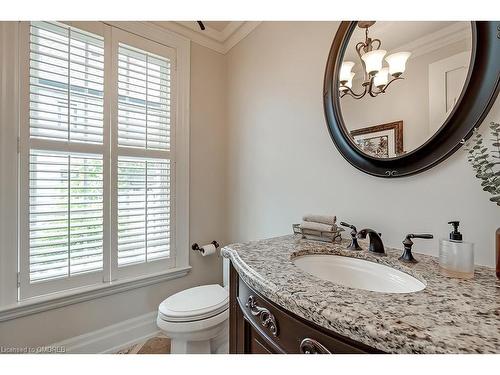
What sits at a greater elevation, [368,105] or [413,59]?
[413,59]

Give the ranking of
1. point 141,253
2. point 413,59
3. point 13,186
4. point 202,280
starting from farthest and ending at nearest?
point 202,280, point 141,253, point 13,186, point 413,59

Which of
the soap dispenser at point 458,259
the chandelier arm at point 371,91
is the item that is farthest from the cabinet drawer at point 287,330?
the chandelier arm at point 371,91

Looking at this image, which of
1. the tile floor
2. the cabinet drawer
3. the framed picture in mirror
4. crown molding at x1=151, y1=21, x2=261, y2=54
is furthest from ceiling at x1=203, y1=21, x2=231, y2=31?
the tile floor

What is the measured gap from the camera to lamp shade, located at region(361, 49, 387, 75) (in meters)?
1.04

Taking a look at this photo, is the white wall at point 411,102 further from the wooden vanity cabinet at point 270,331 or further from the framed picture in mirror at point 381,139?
the wooden vanity cabinet at point 270,331

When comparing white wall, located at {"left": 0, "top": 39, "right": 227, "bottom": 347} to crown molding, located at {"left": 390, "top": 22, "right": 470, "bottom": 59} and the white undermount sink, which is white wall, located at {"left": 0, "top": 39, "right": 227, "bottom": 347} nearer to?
the white undermount sink

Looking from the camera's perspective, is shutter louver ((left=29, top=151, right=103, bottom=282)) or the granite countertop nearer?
the granite countertop

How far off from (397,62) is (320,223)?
0.77 m

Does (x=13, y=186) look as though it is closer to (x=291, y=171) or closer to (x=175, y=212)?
(x=175, y=212)

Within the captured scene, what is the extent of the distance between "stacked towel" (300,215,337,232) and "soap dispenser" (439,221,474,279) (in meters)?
0.44
